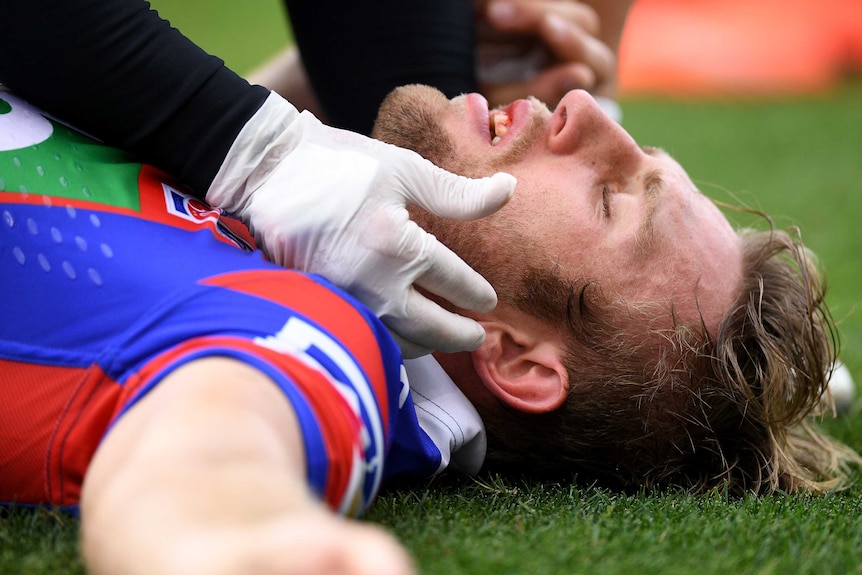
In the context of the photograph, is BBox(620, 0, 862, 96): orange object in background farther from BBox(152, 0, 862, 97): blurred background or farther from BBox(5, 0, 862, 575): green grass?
BBox(5, 0, 862, 575): green grass

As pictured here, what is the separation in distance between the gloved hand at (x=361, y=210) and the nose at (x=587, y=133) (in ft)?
0.91

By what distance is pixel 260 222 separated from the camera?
3.68 feet

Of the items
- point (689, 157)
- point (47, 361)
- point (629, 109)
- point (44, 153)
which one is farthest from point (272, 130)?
point (629, 109)

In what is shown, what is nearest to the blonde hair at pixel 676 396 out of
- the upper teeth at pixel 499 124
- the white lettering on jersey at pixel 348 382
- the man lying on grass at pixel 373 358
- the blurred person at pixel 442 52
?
the man lying on grass at pixel 373 358

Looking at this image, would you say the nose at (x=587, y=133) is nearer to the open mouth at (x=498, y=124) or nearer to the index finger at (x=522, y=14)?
the open mouth at (x=498, y=124)

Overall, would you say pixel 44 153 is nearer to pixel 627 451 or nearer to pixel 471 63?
pixel 627 451

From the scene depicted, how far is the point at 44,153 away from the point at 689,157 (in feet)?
14.1

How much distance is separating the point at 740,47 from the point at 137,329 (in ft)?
24.4

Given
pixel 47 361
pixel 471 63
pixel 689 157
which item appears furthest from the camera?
pixel 689 157

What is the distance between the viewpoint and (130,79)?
1.18m

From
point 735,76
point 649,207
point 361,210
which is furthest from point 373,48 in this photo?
point 735,76

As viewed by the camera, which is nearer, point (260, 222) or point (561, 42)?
point (260, 222)

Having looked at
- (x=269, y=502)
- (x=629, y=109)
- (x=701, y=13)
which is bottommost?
(x=629, y=109)

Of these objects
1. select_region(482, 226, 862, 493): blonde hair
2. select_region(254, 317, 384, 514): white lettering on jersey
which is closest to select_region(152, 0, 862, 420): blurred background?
select_region(482, 226, 862, 493): blonde hair
